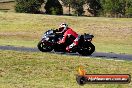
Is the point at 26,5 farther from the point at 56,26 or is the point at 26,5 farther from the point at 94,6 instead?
the point at 56,26

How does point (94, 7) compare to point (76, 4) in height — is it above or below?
below

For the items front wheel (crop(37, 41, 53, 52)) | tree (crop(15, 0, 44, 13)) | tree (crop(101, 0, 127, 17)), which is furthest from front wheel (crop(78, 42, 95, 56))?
tree (crop(101, 0, 127, 17))

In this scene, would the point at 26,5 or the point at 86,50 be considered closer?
the point at 86,50

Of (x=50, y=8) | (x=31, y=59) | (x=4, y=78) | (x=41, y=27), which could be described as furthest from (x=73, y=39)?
(x=50, y=8)

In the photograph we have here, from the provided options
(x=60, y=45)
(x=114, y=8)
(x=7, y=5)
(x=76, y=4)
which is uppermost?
(x=60, y=45)

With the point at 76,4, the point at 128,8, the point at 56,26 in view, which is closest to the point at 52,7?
the point at 76,4

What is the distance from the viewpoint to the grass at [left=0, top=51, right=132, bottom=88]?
14906mm

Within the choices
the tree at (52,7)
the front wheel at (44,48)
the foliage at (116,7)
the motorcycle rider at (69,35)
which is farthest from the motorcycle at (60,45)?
the foliage at (116,7)

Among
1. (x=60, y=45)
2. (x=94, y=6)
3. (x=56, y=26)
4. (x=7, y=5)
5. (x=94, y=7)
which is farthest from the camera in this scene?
(x=94, y=6)

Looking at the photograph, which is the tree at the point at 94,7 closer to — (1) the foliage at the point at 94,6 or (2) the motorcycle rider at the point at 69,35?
(1) the foliage at the point at 94,6

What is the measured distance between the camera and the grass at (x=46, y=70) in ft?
48.9

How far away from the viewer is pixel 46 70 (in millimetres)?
17453

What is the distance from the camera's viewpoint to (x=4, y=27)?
58562mm

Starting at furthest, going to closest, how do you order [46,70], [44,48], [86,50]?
1. [44,48]
2. [86,50]
3. [46,70]
